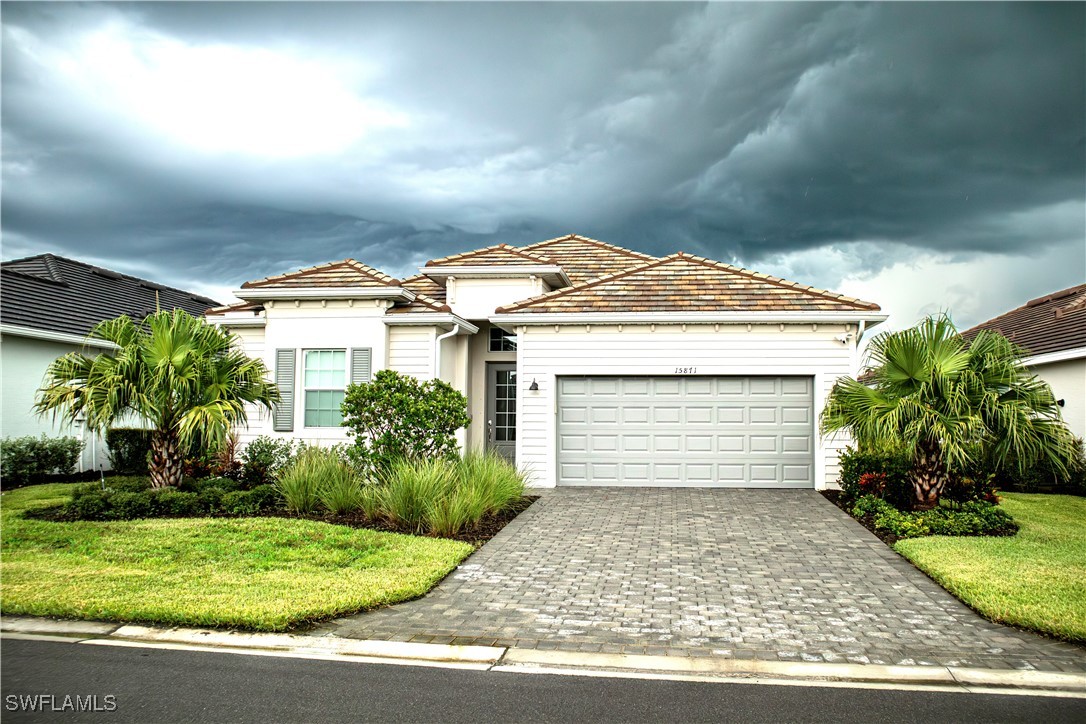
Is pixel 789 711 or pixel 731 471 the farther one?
pixel 731 471

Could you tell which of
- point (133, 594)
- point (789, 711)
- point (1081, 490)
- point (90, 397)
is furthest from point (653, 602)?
point (1081, 490)

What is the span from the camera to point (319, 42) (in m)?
12.1

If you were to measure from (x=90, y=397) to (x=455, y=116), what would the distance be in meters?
8.95

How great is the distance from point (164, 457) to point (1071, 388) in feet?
64.8

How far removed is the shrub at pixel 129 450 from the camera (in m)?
17.3

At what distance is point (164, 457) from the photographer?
1230 centimetres

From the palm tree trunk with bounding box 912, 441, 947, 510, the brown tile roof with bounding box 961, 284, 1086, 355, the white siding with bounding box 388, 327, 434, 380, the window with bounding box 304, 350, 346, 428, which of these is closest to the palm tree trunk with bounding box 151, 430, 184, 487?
the window with bounding box 304, 350, 346, 428

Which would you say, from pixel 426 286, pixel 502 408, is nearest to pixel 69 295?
pixel 426 286

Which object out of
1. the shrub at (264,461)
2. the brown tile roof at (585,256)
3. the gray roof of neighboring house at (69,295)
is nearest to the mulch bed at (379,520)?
the shrub at (264,461)

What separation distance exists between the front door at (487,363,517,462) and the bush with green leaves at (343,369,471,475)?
17.8 ft

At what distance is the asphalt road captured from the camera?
4.69 m

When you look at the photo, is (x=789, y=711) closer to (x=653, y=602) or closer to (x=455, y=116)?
(x=653, y=602)

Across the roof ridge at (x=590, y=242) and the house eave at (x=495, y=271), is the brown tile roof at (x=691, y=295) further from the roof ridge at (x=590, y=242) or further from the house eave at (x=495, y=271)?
the roof ridge at (x=590, y=242)

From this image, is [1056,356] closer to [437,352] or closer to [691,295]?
[691,295]
